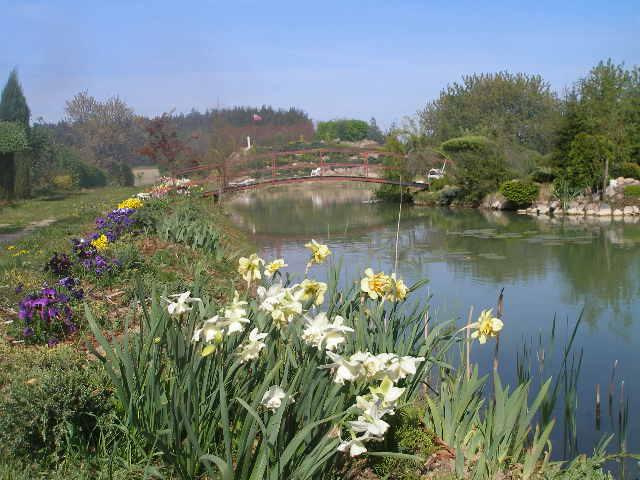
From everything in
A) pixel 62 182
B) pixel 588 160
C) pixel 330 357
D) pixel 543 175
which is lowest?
pixel 330 357

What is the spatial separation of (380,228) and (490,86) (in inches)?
750

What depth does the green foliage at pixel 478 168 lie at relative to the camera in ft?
52.6

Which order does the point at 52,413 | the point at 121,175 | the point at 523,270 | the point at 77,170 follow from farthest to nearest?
the point at 121,175, the point at 77,170, the point at 523,270, the point at 52,413

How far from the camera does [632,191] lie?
1350cm

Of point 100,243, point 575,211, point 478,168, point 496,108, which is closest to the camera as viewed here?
point 100,243

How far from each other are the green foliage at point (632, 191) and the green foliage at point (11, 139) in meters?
13.1

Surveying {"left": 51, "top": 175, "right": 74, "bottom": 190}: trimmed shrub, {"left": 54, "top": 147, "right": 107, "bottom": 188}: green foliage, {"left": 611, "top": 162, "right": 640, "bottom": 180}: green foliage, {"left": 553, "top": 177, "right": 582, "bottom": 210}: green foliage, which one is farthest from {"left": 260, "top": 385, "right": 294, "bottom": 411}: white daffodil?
{"left": 54, "top": 147, "right": 107, "bottom": 188}: green foliage

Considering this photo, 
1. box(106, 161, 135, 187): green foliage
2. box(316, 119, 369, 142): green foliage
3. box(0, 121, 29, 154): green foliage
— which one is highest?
box(316, 119, 369, 142): green foliage

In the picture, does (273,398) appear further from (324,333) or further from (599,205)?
(599,205)

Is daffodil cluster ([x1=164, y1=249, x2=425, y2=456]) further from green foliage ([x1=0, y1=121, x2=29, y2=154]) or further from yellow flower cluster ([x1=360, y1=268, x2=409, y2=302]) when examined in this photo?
green foliage ([x1=0, y1=121, x2=29, y2=154])

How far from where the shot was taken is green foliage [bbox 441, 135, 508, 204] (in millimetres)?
16047

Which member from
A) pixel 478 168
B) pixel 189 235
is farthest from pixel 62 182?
pixel 189 235

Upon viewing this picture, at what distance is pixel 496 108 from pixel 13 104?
20313mm

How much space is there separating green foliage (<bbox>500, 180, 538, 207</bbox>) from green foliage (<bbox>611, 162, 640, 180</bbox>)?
176cm
